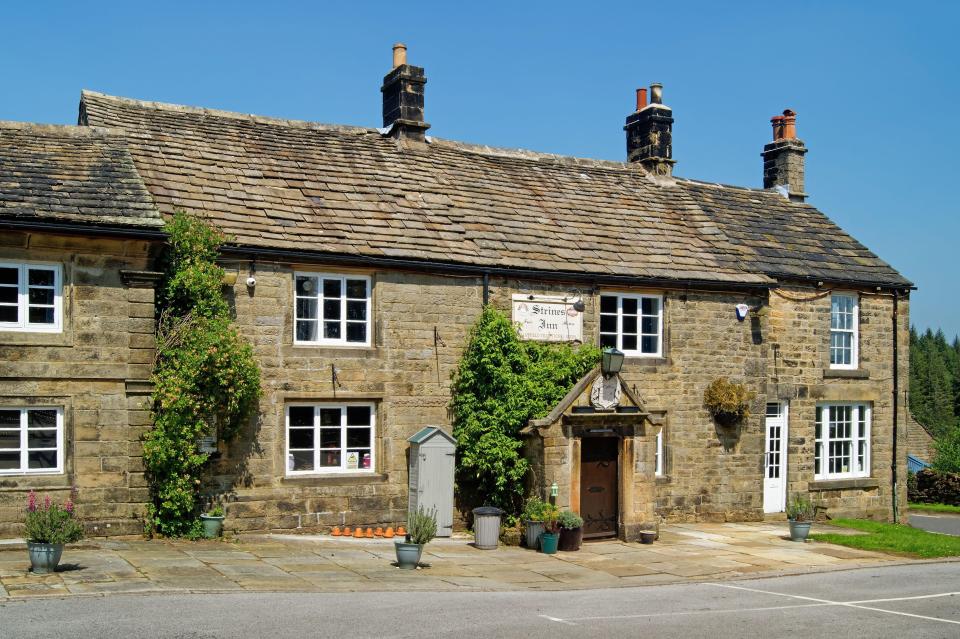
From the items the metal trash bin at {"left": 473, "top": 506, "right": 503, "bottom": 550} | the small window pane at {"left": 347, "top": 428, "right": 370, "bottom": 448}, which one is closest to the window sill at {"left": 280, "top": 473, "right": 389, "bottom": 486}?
the small window pane at {"left": 347, "top": 428, "right": 370, "bottom": 448}

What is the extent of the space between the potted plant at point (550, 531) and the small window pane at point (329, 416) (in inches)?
162

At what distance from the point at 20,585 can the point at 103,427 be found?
425 cm

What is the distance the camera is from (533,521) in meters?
18.3

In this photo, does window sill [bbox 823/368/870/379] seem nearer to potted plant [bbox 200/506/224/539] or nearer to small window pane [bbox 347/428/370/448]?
small window pane [bbox 347/428/370/448]

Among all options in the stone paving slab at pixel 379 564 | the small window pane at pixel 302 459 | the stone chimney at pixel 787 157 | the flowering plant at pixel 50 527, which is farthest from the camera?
the stone chimney at pixel 787 157

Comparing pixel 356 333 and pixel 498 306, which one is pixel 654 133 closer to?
pixel 498 306

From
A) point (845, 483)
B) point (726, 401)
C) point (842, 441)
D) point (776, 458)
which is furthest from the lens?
point (842, 441)

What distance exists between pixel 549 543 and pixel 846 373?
35.4ft

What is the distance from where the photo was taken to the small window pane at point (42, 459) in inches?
631

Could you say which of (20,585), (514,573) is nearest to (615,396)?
(514,573)

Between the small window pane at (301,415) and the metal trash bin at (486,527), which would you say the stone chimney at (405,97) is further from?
the metal trash bin at (486,527)

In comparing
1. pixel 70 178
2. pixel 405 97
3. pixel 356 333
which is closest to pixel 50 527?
pixel 70 178

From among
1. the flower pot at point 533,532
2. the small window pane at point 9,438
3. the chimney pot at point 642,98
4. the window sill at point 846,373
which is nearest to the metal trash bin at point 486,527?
the flower pot at point 533,532

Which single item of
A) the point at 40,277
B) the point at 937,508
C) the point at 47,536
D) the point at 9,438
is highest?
the point at 40,277
